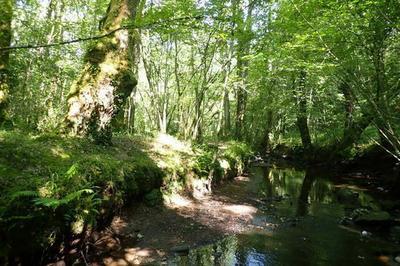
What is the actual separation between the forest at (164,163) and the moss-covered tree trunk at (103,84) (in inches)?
1.5

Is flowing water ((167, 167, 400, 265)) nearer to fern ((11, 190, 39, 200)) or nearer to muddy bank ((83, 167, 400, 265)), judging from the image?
muddy bank ((83, 167, 400, 265))

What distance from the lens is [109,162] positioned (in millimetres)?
7480

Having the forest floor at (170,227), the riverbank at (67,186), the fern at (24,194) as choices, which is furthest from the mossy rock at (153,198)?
the fern at (24,194)

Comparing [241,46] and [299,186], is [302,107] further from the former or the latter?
[241,46]

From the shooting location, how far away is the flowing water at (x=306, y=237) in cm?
707

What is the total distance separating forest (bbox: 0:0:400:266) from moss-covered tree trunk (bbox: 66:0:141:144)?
0.04 metres

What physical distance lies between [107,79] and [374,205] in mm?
10226

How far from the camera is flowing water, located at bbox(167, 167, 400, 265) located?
7066mm

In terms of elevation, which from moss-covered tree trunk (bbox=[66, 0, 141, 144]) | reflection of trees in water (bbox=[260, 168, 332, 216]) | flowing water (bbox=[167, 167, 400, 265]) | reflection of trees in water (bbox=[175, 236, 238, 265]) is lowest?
reflection of trees in water (bbox=[175, 236, 238, 265])

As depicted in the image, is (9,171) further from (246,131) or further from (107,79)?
(246,131)

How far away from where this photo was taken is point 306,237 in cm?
859

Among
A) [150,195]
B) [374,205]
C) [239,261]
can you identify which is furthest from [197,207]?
[374,205]

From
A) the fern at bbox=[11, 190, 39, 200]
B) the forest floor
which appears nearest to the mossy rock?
the forest floor

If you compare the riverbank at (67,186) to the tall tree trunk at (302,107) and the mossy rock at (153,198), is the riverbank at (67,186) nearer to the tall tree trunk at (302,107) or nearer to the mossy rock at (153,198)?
the mossy rock at (153,198)
